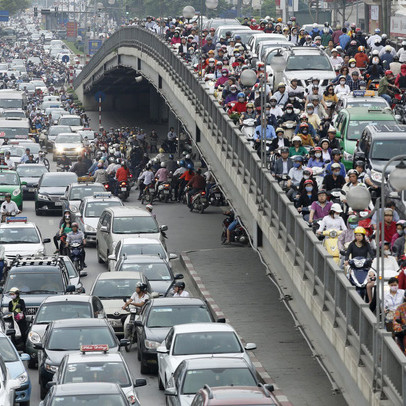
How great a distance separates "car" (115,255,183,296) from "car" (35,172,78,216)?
15.0m

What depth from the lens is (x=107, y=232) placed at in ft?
124

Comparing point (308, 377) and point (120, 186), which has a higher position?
point (308, 377)

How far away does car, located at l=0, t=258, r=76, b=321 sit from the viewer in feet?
97.1

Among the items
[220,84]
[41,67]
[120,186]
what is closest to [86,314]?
[220,84]

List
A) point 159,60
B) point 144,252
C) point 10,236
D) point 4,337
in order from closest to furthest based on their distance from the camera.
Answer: point 4,337 < point 144,252 < point 10,236 < point 159,60

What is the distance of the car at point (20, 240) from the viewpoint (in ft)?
119

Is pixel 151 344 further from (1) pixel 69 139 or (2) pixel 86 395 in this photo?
(1) pixel 69 139

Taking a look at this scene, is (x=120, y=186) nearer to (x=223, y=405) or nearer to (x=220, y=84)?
(x=220, y=84)

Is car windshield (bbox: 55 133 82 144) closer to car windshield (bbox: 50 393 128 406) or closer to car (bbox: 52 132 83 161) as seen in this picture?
car (bbox: 52 132 83 161)

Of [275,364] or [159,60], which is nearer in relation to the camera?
[275,364]

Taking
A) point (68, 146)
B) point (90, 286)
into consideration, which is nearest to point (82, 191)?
point (90, 286)

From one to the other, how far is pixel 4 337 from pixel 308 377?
5402mm

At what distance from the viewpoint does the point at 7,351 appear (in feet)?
77.9

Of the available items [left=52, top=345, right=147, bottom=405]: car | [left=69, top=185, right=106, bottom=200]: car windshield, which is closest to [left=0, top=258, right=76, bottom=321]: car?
[left=52, top=345, right=147, bottom=405]: car
